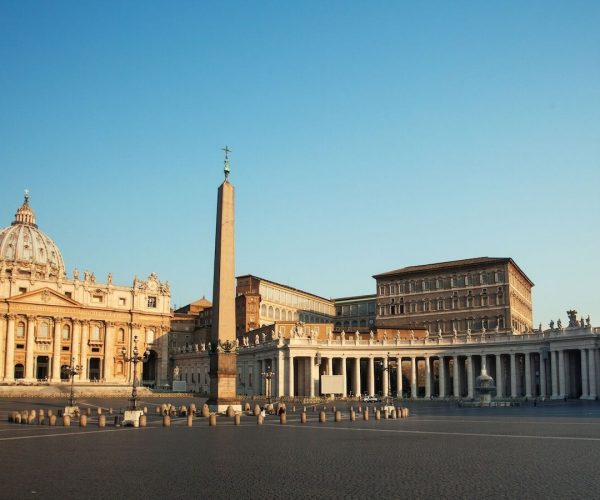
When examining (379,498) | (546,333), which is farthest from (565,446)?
(546,333)

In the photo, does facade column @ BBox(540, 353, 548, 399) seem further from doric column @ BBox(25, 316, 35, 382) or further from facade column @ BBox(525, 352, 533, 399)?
doric column @ BBox(25, 316, 35, 382)

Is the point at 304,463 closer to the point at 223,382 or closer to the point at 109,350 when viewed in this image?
the point at 223,382

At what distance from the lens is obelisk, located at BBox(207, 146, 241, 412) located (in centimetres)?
3766

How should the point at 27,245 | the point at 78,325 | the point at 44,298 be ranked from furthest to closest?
1. the point at 27,245
2. the point at 78,325
3. the point at 44,298

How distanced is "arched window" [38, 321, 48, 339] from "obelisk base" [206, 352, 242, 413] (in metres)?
80.8

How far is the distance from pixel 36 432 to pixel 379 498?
21206 mm

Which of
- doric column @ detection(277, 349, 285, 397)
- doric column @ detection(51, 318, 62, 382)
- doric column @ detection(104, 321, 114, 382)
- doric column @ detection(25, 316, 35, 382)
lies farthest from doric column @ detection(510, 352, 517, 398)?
doric column @ detection(25, 316, 35, 382)

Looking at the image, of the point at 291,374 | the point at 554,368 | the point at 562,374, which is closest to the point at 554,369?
the point at 554,368

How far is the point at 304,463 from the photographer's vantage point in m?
18.0

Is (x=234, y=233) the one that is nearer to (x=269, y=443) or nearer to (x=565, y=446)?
(x=269, y=443)

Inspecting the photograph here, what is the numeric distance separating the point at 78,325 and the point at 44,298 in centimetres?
718

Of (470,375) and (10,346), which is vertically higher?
(10,346)

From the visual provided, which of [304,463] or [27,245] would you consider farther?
[27,245]

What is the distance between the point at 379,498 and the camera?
13.0m
